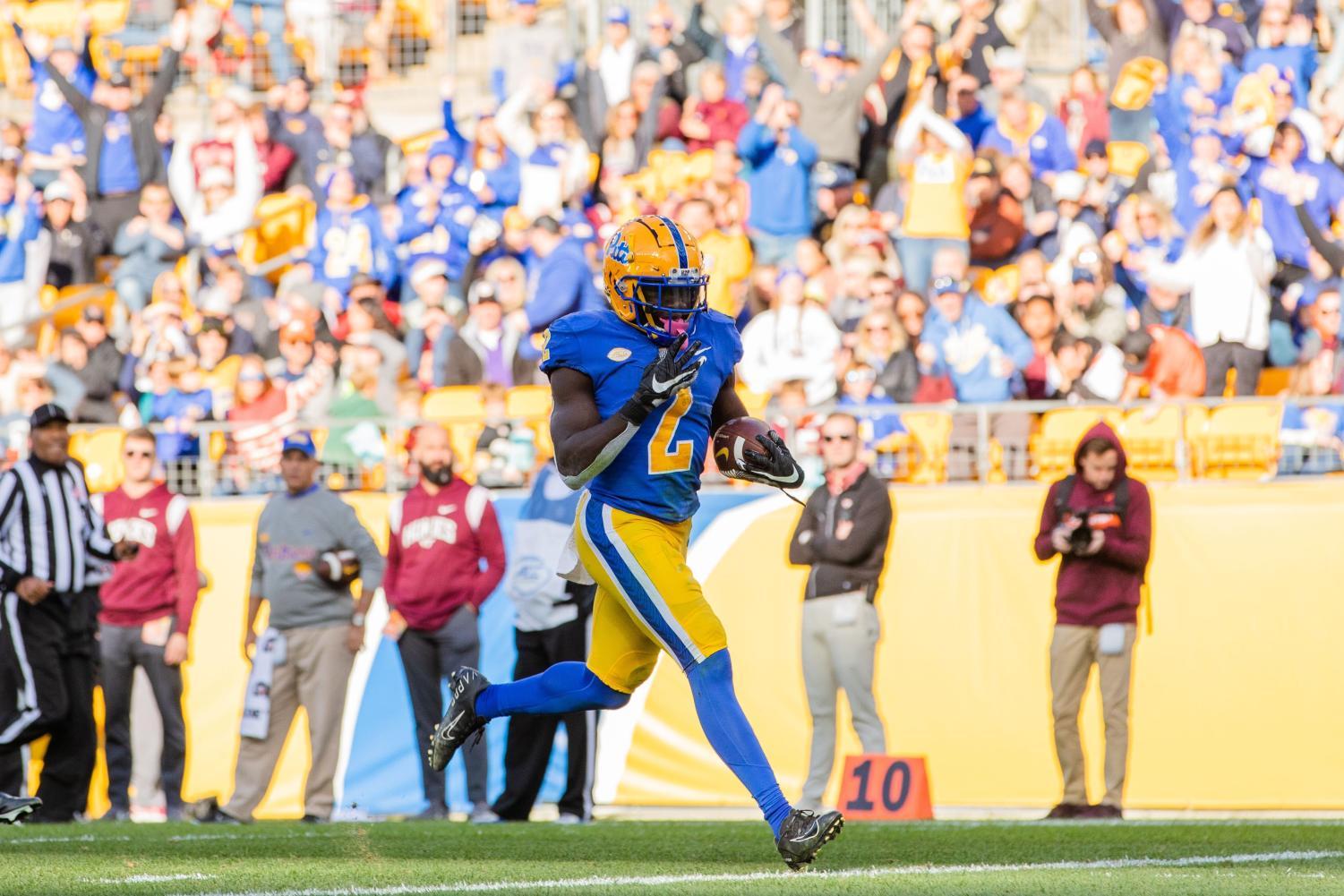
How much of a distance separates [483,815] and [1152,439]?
4.16m

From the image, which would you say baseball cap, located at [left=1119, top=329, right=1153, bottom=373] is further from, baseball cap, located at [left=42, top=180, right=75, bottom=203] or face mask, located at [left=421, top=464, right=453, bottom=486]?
baseball cap, located at [left=42, top=180, right=75, bottom=203]

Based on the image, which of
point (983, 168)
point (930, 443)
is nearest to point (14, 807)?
point (930, 443)

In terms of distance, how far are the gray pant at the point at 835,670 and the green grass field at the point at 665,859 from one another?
130 cm

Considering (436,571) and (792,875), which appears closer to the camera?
(792,875)

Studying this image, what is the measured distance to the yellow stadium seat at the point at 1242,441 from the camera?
11297mm

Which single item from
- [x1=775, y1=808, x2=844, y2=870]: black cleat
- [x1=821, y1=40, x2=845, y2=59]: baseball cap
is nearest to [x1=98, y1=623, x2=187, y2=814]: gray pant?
[x1=775, y1=808, x2=844, y2=870]: black cleat

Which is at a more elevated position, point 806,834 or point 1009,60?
point 1009,60

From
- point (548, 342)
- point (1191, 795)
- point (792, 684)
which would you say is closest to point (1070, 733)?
point (1191, 795)

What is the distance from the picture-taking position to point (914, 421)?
12117 mm

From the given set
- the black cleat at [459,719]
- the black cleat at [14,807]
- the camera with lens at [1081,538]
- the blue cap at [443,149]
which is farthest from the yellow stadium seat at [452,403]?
the black cleat at [459,719]

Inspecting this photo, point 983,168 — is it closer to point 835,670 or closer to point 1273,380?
point 1273,380

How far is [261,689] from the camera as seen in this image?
10.7m

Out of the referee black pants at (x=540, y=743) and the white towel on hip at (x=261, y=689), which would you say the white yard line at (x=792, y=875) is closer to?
the referee black pants at (x=540, y=743)

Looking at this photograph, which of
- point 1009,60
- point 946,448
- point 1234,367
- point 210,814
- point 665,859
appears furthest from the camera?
point 1009,60
